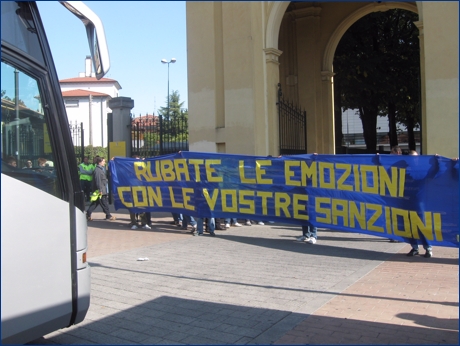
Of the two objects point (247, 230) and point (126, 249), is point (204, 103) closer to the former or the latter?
point (247, 230)

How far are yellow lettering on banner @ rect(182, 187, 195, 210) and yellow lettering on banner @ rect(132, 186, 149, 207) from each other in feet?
4.07

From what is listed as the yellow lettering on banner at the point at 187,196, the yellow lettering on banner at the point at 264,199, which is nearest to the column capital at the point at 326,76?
the yellow lettering on banner at the point at 187,196

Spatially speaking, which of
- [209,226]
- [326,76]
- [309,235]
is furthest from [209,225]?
[326,76]

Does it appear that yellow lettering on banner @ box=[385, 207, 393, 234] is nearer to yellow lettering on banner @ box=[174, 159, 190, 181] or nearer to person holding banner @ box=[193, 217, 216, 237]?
person holding banner @ box=[193, 217, 216, 237]

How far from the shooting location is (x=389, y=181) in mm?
9273

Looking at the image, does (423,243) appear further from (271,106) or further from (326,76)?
(326,76)

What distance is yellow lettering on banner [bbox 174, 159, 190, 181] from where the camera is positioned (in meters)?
12.1

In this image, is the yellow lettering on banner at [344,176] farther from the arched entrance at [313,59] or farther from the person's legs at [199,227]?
the arched entrance at [313,59]

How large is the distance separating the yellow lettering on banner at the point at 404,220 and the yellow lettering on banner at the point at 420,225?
0.25 ft

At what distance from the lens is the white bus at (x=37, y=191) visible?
3.85 meters

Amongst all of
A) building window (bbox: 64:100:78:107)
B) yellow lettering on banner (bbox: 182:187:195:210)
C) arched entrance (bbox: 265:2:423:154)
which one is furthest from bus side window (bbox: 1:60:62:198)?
building window (bbox: 64:100:78:107)

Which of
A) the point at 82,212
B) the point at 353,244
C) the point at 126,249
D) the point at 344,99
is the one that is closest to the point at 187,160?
the point at 126,249

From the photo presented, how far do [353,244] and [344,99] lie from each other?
48.6 feet

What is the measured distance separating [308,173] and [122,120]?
9826 millimetres
